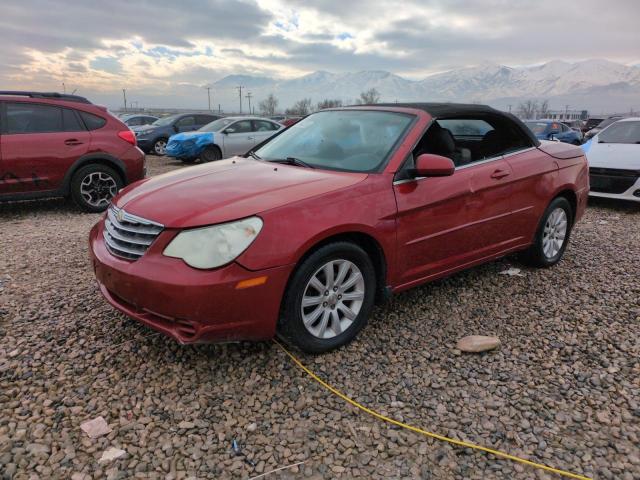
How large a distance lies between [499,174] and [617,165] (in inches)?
198

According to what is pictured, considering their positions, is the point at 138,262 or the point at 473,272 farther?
the point at 473,272

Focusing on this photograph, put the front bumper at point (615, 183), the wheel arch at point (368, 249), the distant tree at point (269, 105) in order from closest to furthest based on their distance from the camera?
the wheel arch at point (368, 249) < the front bumper at point (615, 183) < the distant tree at point (269, 105)

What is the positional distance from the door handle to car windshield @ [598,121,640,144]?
5715 millimetres

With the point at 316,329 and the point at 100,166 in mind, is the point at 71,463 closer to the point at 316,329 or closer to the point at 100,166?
the point at 316,329

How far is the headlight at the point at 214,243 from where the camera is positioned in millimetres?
2502

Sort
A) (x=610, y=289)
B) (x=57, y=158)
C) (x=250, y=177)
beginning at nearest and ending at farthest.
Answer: (x=250, y=177), (x=610, y=289), (x=57, y=158)

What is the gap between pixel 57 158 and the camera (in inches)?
255

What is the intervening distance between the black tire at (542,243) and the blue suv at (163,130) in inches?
509

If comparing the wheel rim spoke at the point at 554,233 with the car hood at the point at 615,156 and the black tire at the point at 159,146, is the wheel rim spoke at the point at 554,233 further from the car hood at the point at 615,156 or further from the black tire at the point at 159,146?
the black tire at the point at 159,146

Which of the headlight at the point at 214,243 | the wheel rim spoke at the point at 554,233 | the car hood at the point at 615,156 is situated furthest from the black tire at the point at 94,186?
the car hood at the point at 615,156

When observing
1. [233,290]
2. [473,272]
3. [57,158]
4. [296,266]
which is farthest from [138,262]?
[57,158]

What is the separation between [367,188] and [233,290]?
1098 millimetres

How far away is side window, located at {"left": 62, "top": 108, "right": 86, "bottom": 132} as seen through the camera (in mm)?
6656

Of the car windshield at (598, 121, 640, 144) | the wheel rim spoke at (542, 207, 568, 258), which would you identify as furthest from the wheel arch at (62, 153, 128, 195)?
the car windshield at (598, 121, 640, 144)
